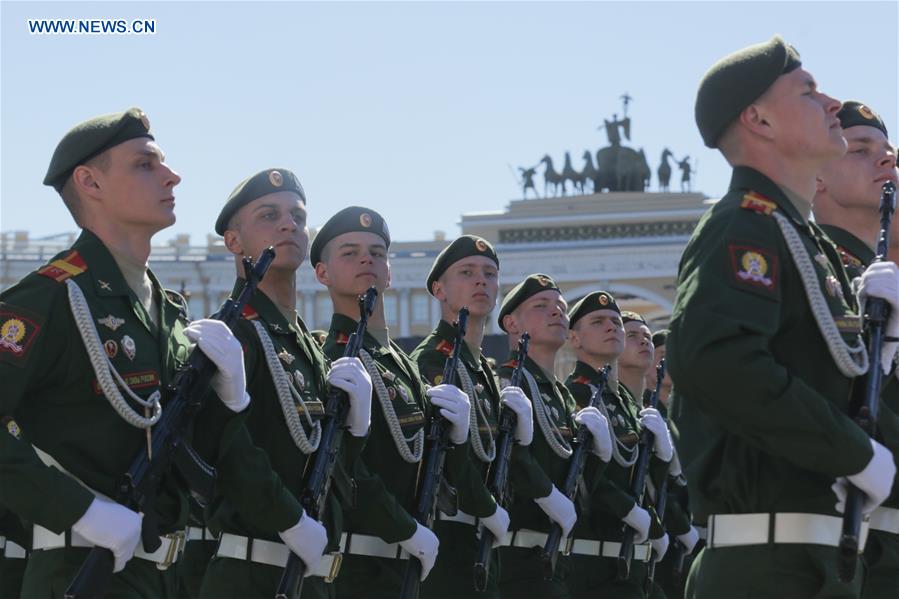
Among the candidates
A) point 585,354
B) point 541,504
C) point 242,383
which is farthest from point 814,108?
point 585,354

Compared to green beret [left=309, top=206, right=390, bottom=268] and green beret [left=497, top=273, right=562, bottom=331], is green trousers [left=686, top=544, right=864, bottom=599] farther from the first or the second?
green beret [left=497, top=273, right=562, bottom=331]

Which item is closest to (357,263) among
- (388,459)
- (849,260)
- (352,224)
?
(352,224)

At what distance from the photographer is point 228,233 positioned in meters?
6.01

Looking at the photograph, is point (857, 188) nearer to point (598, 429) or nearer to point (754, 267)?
point (754, 267)

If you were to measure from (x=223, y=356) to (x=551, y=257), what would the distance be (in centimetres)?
5224

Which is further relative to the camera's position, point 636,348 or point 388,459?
point 636,348

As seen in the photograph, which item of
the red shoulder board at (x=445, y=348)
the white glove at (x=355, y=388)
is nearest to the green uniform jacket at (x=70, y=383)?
the white glove at (x=355, y=388)

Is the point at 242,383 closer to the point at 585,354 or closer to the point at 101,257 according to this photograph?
the point at 101,257

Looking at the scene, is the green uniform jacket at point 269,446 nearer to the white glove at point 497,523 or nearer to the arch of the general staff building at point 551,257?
the white glove at point 497,523

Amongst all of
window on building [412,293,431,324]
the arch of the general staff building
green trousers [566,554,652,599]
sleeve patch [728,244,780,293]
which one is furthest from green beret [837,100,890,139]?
window on building [412,293,431,324]

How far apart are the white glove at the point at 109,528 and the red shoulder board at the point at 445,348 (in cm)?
338

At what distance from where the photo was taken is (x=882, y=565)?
190 inches

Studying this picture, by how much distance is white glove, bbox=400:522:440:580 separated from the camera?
238 inches

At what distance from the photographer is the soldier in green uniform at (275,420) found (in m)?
5.08
